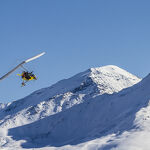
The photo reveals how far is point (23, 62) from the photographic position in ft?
63.6

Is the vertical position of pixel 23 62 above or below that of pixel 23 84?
below

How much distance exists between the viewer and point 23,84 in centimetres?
2825

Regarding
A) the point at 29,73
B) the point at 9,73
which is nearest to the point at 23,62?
the point at 9,73

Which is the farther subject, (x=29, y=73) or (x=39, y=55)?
(x=29, y=73)

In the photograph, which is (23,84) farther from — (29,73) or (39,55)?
(39,55)

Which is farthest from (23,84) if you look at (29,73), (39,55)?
(39,55)

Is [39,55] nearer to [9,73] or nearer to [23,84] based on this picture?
[9,73]

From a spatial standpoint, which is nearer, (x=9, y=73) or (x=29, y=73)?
(x=9, y=73)

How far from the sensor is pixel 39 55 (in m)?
20.3

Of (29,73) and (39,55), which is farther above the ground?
(29,73)

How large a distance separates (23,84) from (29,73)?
0.91 m

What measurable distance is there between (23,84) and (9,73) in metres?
9.03

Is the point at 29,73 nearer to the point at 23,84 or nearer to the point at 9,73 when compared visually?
the point at 23,84

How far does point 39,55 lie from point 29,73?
320 inches
